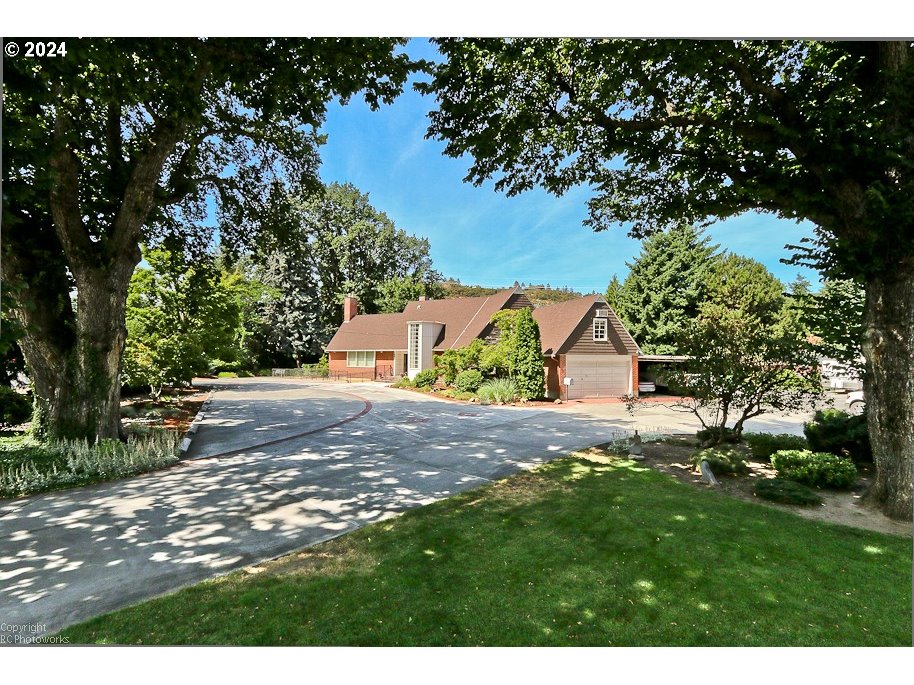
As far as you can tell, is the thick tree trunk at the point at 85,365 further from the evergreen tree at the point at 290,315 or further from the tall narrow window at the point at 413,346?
the evergreen tree at the point at 290,315

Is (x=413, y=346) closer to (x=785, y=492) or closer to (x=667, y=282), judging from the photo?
(x=667, y=282)

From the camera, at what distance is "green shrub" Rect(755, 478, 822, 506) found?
15.8 feet

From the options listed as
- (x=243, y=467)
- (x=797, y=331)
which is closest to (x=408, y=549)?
(x=243, y=467)

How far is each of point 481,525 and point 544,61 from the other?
5.69m

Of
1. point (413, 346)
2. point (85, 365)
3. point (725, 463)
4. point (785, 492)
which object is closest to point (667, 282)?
point (413, 346)

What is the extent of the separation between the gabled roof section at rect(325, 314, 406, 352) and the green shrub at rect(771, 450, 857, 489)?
23.7 m

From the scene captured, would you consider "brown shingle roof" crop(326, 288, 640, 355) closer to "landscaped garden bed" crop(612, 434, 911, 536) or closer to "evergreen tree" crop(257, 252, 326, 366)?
"evergreen tree" crop(257, 252, 326, 366)

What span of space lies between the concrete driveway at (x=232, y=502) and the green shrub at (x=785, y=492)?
3.20 m

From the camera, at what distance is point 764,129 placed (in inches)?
179

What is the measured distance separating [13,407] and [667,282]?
2940cm

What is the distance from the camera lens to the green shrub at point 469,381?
18.0 metres

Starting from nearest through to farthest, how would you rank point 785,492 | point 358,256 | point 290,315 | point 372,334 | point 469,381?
point 785,492 < point 469,381 < point 372,334 < point 290,315 < point 358,256

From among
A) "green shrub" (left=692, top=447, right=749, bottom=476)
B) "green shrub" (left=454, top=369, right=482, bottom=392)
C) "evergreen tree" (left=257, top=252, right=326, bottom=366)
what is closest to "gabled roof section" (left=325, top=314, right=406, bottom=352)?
"evergreen tree" (left=257, top=252, right=326, bottom=366)

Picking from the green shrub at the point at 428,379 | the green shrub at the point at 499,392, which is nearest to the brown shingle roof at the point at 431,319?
the green shrub at the point at 428,379
